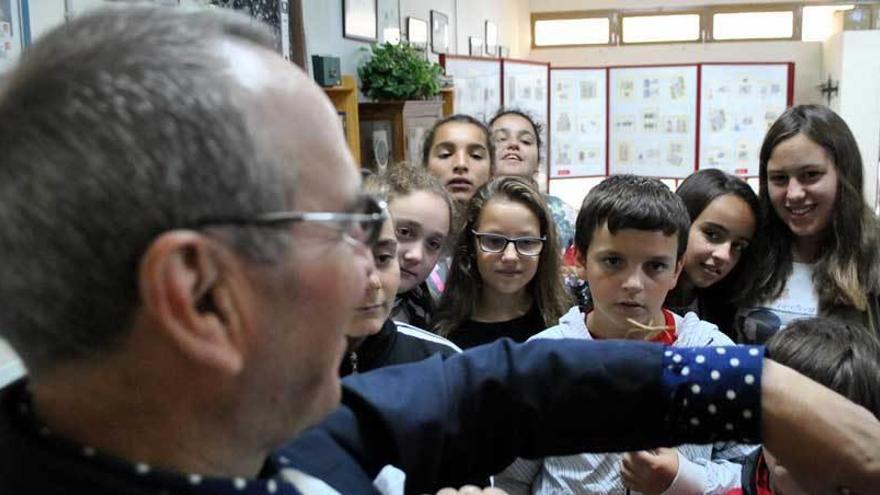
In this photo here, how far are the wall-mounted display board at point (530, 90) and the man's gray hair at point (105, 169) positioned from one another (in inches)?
216

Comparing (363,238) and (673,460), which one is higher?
(363,238)

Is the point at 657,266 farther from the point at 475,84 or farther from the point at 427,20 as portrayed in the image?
the point at 427,20

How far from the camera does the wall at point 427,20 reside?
402cm

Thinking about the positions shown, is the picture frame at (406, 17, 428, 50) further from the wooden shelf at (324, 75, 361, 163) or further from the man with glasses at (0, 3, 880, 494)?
the man with glasses at (0, 3, 880, 494)

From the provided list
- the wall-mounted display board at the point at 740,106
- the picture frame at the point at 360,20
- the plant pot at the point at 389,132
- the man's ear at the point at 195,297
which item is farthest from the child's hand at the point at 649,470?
the wall-mounted display board at the point at 740,106

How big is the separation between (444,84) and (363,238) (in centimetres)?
429

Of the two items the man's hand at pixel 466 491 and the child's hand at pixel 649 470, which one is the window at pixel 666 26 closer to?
the child's hand at pixel 649 470

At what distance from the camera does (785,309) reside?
6.93ft

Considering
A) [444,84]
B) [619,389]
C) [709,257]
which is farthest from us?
[444,84]

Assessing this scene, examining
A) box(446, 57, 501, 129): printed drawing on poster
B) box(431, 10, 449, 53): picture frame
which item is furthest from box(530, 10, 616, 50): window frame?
box(446, 57, 501, 129): printed drawing on poster

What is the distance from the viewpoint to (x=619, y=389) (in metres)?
0.84

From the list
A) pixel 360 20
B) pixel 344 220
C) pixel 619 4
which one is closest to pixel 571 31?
pixel 619 4

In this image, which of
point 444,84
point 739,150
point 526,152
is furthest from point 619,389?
point 739,150

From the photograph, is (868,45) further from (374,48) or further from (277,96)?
(277,96)
